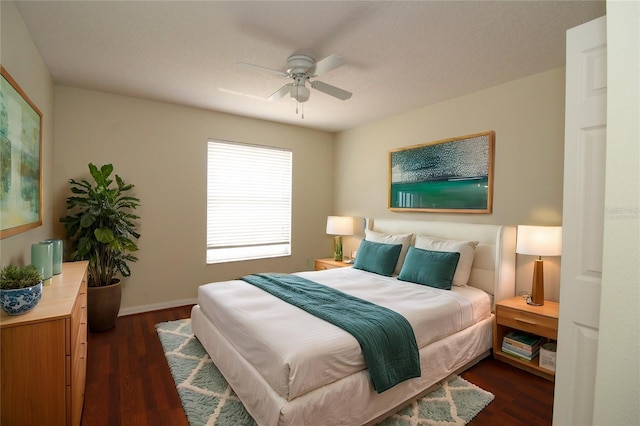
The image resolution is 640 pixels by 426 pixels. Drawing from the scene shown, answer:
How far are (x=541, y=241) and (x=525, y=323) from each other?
70 centimetres

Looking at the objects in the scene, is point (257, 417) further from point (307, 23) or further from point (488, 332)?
point (307, 23)

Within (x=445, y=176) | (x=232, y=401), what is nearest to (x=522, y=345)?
(x=445, y=176)

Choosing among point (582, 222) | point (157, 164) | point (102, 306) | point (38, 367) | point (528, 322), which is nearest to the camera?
point (582, 222)

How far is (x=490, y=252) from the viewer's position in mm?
3172

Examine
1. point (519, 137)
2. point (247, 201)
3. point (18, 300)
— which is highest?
point (519, 137)

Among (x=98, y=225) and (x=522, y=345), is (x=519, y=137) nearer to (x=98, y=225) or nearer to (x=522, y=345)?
(x=522, y=345)

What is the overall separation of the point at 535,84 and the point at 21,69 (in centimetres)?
417

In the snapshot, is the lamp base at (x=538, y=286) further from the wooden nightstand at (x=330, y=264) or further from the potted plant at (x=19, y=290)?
the potted plant at (x=19, y=290)

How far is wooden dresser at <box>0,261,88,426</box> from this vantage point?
146 cm

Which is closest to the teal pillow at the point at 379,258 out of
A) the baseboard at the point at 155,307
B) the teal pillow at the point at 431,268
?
the teal pillow at the point at 431,268

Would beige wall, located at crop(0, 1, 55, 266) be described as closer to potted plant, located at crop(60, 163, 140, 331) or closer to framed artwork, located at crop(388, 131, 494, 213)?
potted plant, located at crop(60, 163, 140, 331)

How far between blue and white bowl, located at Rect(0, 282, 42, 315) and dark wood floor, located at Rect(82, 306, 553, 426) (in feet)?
3.09

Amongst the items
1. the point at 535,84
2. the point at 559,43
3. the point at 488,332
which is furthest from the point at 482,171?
the point at 488,332

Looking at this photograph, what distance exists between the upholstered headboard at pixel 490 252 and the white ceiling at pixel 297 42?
1484mm
